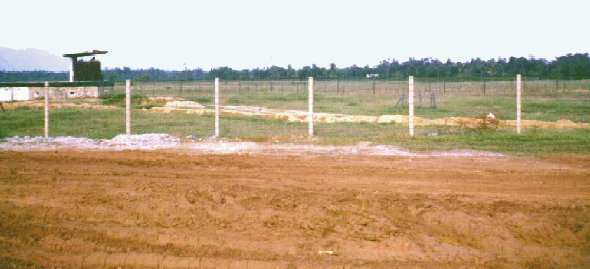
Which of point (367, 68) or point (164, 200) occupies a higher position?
point (367, 68)

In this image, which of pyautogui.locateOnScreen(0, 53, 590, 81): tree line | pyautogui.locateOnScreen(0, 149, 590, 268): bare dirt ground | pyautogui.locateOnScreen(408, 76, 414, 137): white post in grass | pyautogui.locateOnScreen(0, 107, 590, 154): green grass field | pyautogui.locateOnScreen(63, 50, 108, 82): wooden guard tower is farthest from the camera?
pyautogui.locateOnScreen(0, 53, 590, 81): tree line

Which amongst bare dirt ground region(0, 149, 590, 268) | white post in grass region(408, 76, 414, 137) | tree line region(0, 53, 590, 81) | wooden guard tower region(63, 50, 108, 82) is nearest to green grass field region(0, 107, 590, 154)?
white post in grass region(408, 76, 414, 137)

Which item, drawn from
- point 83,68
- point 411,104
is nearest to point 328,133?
point 411,104

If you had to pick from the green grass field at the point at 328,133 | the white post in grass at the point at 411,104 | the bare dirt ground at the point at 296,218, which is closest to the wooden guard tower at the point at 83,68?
the green grass field at the point at 328,133

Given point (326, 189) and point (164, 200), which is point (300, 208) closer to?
point (326, 189)

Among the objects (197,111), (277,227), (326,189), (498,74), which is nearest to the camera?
(277,227)

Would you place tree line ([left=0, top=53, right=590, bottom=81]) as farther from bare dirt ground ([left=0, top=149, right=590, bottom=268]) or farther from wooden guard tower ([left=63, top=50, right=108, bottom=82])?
bare dirt ground ([left=0, top=149, right=590, bottom=268])

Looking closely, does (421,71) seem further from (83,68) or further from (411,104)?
(411,104)

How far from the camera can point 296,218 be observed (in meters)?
6.97

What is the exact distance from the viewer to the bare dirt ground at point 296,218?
5891mm

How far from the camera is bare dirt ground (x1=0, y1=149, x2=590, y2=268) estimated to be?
589 centimetres

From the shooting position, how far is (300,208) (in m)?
7.35

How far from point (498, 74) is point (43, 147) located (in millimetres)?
85094

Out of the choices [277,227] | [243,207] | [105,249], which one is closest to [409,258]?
[277,227]
